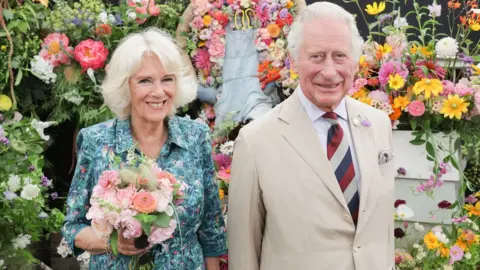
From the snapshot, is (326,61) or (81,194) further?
(81,194)

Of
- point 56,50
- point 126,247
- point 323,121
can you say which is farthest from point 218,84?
point 126,247

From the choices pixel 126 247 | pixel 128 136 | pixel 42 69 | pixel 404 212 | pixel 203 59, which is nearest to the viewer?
pixel 126 247

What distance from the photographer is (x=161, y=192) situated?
77.5 inches

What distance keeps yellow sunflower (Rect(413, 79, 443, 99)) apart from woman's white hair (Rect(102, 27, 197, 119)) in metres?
1.61

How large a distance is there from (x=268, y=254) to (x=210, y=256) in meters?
0.30

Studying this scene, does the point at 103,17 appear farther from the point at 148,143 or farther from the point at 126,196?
the point at 126,196

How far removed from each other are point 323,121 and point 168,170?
0.56 metres

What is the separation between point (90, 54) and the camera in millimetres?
3988

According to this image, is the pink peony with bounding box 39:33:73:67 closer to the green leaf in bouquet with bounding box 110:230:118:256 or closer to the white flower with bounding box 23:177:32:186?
the white flower with bounding box 23:177:32:186

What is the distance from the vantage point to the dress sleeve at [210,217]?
2350 millimetres

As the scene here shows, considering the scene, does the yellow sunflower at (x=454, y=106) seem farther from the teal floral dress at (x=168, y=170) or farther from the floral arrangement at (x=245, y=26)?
the teal floral dress at (x=168, y=170)

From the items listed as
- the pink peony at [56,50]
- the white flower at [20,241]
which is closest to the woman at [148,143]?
the white flower at [20,241]

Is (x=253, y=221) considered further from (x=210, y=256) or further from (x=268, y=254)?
(x=210, y=256)

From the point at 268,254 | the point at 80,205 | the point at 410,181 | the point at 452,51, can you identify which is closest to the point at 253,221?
the point at 268,254
